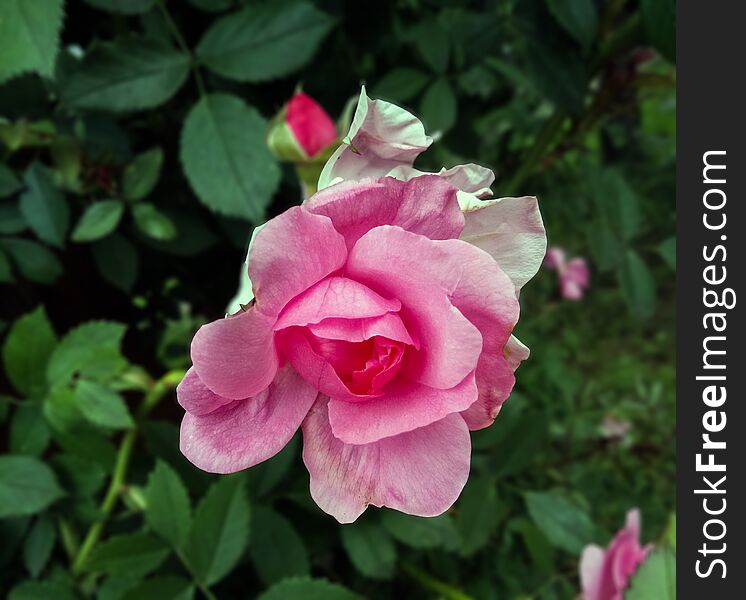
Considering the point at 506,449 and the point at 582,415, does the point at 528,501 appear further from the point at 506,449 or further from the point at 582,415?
the point at 582,415

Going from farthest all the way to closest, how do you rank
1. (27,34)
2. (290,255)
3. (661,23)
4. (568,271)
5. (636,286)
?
(568,271) < (636,286) < (661,23) < (27,34) < (290,255)

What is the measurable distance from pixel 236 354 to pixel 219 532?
0.31 metres

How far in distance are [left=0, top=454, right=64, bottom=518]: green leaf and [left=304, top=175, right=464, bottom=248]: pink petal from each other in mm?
402

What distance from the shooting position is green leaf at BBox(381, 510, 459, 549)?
67 centimetres

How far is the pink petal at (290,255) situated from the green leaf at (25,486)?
0.37 m

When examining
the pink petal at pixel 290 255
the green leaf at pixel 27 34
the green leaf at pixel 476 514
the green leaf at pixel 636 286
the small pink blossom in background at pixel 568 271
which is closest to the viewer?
the pink petal at pixel 290 255

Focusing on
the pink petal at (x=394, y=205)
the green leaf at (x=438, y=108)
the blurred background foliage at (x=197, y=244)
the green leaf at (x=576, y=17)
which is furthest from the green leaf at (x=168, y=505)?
the green leaf at (x=576, y=17)

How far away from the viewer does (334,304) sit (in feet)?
0.92

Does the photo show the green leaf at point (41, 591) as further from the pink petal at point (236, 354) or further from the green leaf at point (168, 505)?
the pink petal at point (236, 354)

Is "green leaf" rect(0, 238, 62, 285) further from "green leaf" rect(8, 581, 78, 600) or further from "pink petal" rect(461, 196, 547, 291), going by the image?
"pink petal" rect(461, 196, 547, 291)

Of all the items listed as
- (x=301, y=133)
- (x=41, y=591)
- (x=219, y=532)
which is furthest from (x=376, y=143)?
(x=41, y=591)

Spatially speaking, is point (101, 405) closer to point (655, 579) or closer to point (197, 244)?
point (197, 244)

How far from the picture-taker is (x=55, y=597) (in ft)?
1.78

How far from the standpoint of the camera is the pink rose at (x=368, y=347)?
272 millimetres
